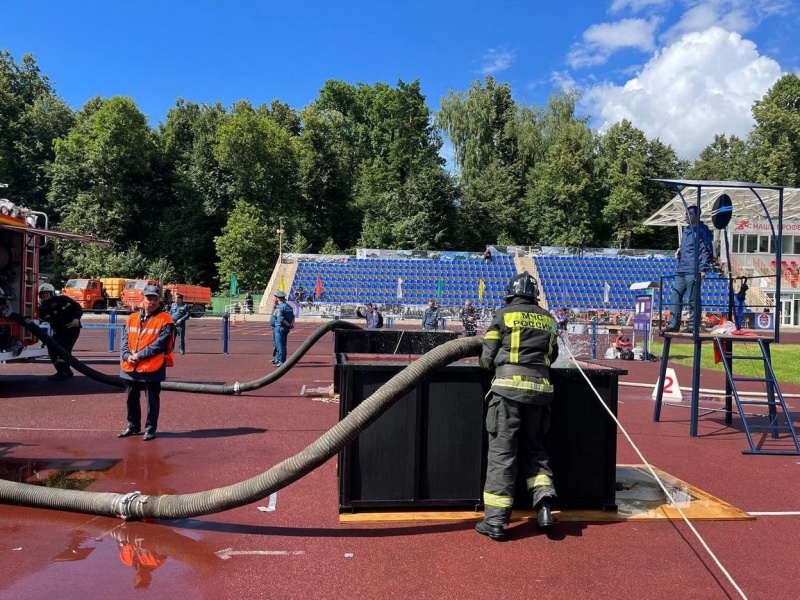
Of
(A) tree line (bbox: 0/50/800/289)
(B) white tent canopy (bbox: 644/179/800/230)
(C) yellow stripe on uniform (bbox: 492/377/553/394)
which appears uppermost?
(A) tree line (bbox: 0/50/800/289)

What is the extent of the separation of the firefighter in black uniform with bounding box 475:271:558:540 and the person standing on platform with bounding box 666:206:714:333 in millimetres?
4116

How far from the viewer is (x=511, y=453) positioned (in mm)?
4512

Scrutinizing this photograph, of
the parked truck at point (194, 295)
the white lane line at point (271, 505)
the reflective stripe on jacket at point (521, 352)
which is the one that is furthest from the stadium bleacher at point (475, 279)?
the reflective stripe on jacket at point (521, 352)

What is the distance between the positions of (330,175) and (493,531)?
186ft

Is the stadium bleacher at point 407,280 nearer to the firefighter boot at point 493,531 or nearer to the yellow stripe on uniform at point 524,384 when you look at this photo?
the yellow stripe on uniform at point 524,384

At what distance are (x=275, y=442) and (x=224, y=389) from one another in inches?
125

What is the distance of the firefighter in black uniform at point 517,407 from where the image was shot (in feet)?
14.6

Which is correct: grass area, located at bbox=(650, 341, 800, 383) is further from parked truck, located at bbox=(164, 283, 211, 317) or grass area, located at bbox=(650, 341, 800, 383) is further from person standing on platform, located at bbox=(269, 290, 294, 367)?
parked truck, located at bbox=(164, 283, 211, 317)

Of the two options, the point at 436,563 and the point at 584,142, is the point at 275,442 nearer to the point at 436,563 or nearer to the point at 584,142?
the point at 436,563

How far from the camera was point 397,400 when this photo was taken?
4465mm

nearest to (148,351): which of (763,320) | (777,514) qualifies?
(777,514)

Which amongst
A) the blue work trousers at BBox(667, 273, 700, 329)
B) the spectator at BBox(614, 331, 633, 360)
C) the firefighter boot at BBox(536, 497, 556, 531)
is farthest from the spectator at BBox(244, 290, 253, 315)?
the firefighter boot at BBox(536, 497, 556, 531)

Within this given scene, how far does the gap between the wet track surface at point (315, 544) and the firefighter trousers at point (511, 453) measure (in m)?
0.28

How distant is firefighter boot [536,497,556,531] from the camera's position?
4438 mm
